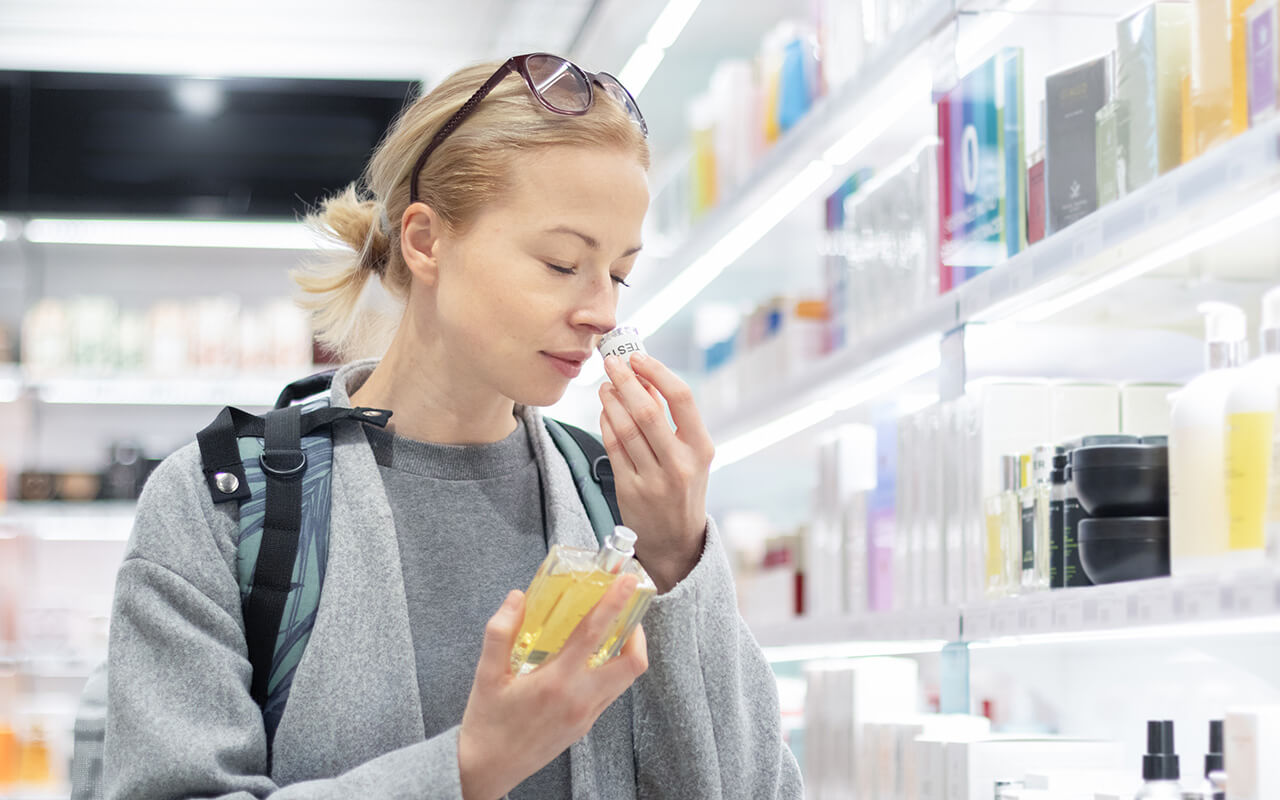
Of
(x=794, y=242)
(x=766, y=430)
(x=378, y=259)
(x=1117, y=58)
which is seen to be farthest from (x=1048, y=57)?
(x=794, y=242)

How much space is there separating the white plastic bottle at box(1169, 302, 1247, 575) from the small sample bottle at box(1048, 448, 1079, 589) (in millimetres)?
245

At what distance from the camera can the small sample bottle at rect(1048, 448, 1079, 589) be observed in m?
1.62

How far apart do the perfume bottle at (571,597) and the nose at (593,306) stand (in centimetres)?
28

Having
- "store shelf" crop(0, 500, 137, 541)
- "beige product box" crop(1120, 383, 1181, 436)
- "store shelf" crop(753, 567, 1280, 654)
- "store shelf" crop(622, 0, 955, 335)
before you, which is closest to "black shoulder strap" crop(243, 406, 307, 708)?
"store shelf" crop(753, 567, 1280, 654)

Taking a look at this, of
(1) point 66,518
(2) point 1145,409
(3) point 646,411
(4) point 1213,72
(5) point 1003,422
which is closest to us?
(3) point 646,411

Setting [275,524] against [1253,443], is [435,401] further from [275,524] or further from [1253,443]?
[1253,443]

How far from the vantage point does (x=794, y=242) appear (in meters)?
3.53

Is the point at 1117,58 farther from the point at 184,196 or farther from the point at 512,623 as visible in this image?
the point at 184,196

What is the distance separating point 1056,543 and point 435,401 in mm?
767

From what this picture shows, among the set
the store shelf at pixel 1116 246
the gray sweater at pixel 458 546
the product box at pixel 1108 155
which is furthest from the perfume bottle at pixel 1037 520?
the gray sweater at pixel 458 546

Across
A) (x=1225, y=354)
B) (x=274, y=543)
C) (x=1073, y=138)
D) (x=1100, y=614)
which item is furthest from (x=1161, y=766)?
(x=274, y=543)

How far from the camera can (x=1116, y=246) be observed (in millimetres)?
1494

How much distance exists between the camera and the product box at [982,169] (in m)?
1.90

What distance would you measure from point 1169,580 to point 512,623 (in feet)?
2.21
